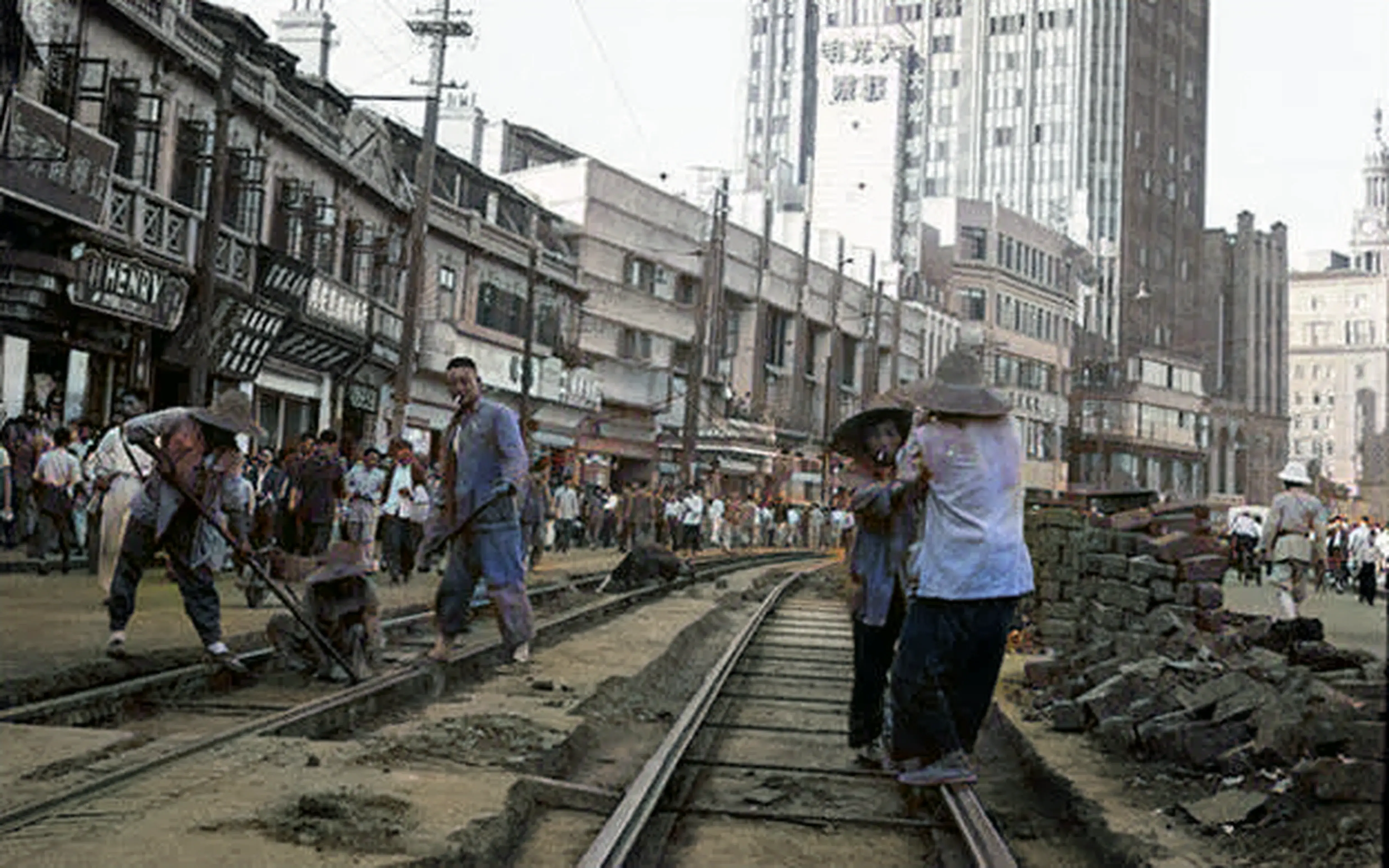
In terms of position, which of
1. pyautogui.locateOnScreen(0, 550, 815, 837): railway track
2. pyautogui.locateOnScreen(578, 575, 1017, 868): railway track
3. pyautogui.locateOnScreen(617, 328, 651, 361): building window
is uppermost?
pyautogui.locateOnScreen(617, 328, 651, 361): building window

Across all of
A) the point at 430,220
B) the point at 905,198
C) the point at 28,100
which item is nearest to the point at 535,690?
the point at 28,100

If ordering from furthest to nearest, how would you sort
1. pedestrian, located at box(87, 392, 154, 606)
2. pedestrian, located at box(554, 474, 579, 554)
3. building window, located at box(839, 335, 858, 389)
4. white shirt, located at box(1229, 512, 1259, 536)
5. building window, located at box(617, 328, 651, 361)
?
building window, located at box(839, 335, 858, 389)
building window, located at box(617, 328, 651, 361)
white shirt, located at box(1229, 512, 1259, 536)
pedestrian, located at box(554, 474, 579, 554)
pedestrian, located at box(87, 392, 154, 606)

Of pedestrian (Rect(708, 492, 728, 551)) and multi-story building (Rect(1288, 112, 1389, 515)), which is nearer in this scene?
pedestrian (Rect(708, 492, 728, 551))

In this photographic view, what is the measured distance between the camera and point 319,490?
16.2 metres

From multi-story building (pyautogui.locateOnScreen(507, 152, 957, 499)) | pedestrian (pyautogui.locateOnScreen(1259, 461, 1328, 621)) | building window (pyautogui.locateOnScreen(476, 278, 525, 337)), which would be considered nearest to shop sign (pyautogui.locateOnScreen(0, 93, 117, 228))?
pedestrian (pyautogui.locateOnScreen(1259, 461, 1328, 621))

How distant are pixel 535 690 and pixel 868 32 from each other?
3554 inches

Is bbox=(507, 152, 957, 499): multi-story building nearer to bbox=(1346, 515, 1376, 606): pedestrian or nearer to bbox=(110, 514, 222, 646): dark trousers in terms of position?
bbox=(1346, 515, 1376, 606): pedestrian

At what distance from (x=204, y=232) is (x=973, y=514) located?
1776 cm

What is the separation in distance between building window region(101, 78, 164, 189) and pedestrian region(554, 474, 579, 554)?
500 inches

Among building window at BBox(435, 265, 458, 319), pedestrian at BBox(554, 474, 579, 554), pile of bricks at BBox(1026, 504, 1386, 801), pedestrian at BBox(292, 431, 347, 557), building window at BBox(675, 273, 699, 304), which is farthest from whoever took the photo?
building window at BBox(675, 273, 699, 304)

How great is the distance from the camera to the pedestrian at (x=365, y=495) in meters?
15.8

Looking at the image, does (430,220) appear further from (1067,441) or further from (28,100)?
(1067,441)

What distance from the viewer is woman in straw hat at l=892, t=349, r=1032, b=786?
5305mm

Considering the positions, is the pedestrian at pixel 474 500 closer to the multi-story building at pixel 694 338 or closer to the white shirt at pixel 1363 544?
the white shirt at pixel 1363 544
